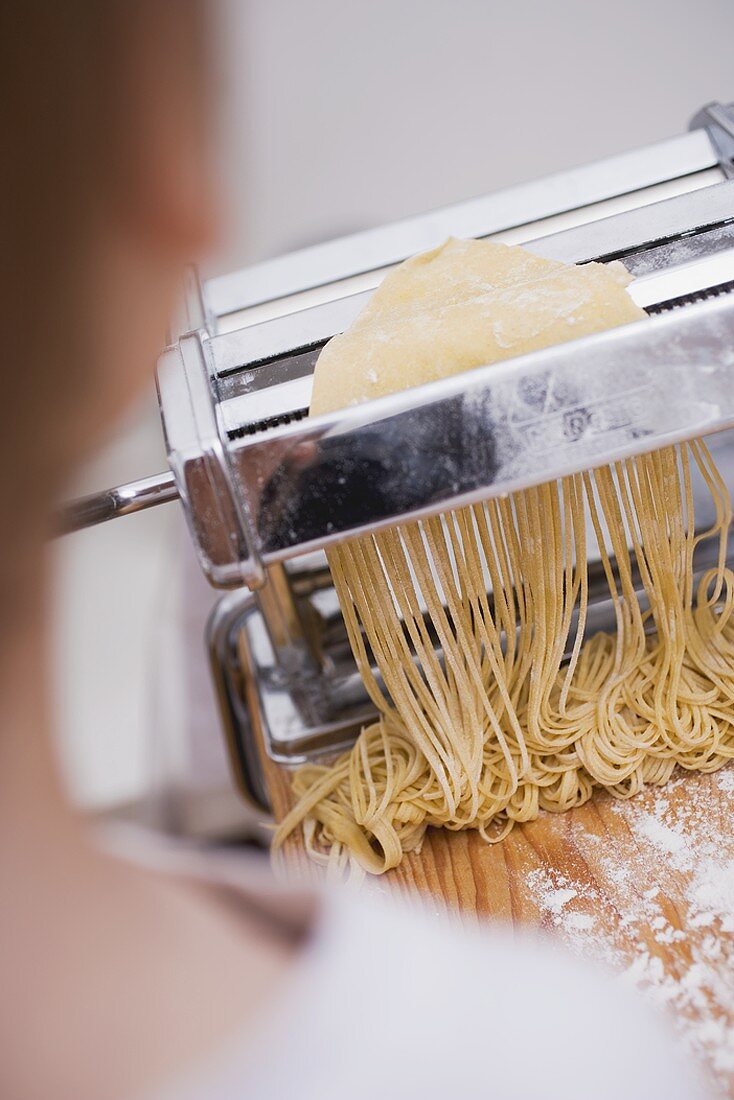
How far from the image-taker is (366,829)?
1084 millimetres

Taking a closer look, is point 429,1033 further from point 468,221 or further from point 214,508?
point 468,221

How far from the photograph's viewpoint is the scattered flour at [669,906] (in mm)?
812

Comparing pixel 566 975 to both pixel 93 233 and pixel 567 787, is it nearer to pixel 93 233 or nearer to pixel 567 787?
pixel 93 233

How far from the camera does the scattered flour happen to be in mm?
812

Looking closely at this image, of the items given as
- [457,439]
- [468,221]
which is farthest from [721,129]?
[457,439]

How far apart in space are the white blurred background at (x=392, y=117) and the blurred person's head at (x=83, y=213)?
2270 millimetres

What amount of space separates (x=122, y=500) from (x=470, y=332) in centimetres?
38

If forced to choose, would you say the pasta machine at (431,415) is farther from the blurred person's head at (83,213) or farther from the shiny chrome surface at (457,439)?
the blurred person's head at (83,213)

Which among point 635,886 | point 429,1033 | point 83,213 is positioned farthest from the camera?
point 635,886

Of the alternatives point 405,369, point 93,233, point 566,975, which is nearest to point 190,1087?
point 566,975

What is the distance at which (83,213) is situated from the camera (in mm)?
323

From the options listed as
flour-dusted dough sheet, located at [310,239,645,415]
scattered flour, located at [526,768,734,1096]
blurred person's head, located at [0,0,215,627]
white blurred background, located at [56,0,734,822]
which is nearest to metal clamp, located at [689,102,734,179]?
flour-dusted dough sheet, located at [310,239,645,415]

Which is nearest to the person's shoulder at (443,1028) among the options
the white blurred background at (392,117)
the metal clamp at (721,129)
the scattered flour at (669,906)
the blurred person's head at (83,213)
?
the blurred person's head at (83,213)

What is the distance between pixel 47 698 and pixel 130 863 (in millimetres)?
97
